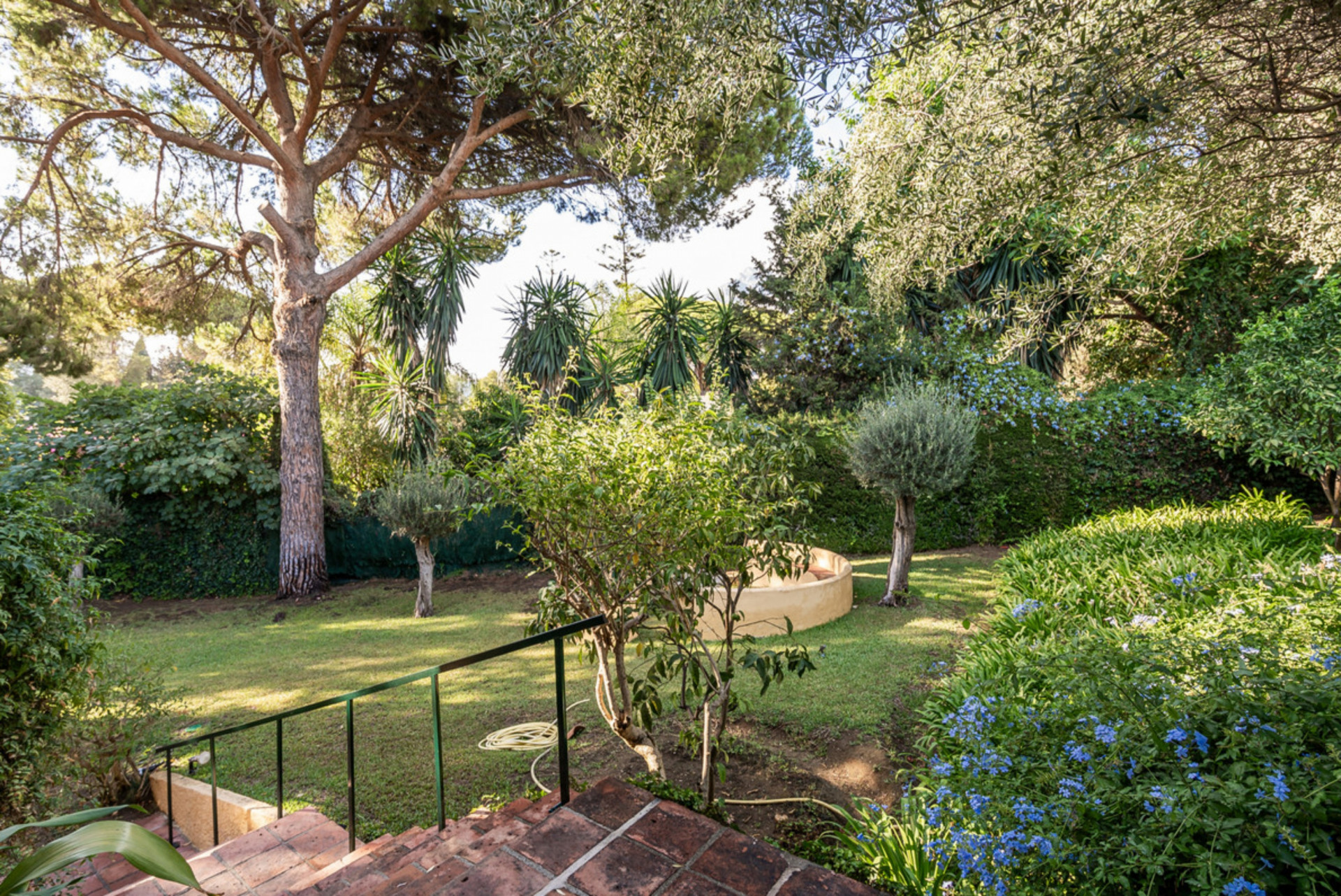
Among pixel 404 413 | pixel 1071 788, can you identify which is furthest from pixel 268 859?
→ pixel 404 413

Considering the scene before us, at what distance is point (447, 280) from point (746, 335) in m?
6.00

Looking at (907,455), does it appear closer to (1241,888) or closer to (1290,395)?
(1290,395)

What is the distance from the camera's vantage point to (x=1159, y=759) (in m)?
2.02

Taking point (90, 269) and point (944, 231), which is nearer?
point (944, 231)

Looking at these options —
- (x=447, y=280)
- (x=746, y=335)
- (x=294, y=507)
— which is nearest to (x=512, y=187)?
(x=447, y=280)

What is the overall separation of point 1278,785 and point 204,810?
17.7ft

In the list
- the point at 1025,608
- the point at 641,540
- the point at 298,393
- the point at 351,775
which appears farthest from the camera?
the point at 298,393

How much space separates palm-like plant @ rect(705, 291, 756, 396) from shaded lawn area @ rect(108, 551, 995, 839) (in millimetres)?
4723

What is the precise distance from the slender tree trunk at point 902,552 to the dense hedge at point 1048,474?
228 centimetres

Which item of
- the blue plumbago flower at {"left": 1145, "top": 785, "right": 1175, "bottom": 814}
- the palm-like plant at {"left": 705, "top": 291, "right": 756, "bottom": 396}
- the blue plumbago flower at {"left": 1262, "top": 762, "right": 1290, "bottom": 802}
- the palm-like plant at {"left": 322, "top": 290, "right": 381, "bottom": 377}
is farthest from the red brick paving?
the palm-like plant at {"left": 322, "top": 290, "right": 381, "bottom": 377}

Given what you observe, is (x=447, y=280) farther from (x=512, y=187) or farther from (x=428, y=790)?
(x=428, y=790)

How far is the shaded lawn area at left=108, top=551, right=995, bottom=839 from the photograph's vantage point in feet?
13.3

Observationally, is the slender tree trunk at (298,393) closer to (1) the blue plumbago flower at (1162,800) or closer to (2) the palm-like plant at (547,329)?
(2) the palm-like plant at (547,329)

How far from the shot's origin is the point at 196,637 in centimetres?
800
